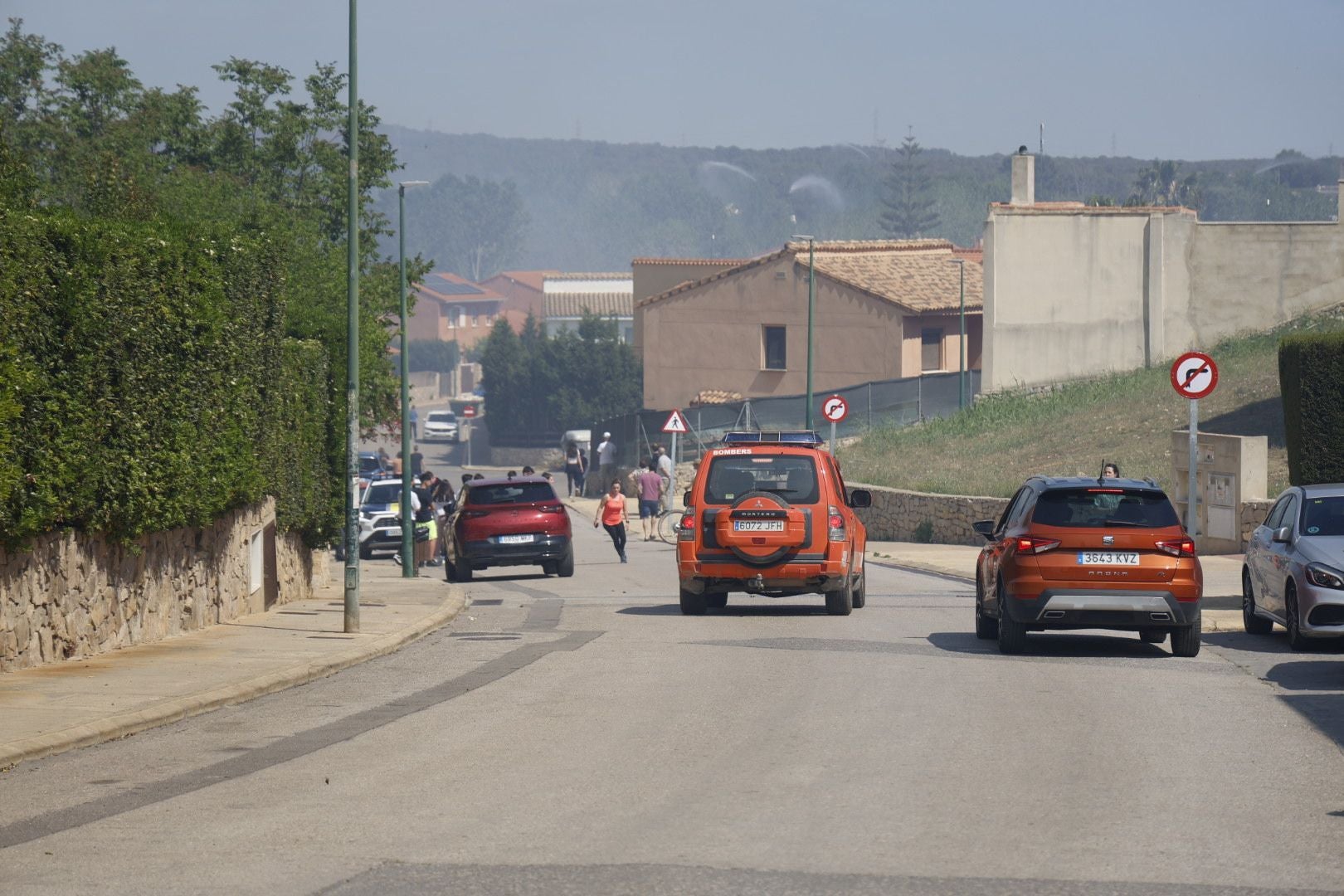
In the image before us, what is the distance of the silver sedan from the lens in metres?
17.0

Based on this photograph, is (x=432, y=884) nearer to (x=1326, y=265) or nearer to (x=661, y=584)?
(x=661, y=584)

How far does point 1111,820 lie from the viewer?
892 centimetres

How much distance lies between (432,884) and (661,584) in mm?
22039

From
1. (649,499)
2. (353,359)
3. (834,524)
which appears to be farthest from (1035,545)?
(649,499)

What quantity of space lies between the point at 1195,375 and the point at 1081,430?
24594 millimetres

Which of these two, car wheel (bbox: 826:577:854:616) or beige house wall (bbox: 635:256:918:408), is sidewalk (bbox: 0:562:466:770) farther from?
beige house wall (bbox: 635:256:918:408)

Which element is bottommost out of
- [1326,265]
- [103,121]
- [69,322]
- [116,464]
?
[116,464]

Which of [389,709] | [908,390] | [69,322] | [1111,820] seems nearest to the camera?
[1111,820]

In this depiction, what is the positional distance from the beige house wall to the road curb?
5053cm

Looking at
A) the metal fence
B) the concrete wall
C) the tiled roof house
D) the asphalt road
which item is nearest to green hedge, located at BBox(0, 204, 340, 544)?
the asphalt road

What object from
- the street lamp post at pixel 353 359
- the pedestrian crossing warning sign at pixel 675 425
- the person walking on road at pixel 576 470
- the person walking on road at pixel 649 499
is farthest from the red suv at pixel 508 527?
the person walking on road at pixel 576 470

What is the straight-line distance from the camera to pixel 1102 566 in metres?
16.7

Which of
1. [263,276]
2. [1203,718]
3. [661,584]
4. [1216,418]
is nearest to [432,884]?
[1203,718]

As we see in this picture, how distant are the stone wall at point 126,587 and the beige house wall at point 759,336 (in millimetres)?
46882
